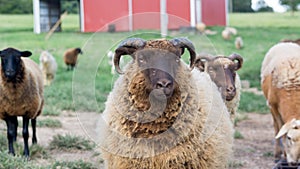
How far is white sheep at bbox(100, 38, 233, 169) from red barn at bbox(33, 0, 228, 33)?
0.76 meters

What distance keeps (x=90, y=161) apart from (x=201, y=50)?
2.23m

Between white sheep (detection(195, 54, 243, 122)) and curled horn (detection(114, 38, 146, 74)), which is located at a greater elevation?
curled horn (detection(114, 38, 146, 74))

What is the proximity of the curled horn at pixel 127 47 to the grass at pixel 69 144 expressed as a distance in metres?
3.79

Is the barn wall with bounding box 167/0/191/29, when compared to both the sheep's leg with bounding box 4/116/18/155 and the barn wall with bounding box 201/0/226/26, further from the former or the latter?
the sheep's leg with bounding box 4/116/18/155

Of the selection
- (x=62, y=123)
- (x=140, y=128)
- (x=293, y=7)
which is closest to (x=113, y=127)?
(x=140, y=128)

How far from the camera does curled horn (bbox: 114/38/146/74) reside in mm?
4336

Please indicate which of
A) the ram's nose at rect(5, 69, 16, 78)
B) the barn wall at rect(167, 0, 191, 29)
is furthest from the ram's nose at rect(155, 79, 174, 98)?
the barn wall at rect(167, 0, 191, 29)

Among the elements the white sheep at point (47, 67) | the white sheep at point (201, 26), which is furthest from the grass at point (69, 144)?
the white sheep at point (201, 26)

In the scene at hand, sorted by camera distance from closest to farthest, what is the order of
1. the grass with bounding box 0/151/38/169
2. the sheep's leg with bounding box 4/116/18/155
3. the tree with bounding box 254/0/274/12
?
the grass with bounding box 0/151/38/169, the sheep's leg with bounding box 4/116/18/155, the tree with bounding box 254/0/274/12

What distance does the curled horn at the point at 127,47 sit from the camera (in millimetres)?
4336

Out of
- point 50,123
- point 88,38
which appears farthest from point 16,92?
point 88,38

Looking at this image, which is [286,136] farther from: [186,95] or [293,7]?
[293,7]

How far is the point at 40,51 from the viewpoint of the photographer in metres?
17.4

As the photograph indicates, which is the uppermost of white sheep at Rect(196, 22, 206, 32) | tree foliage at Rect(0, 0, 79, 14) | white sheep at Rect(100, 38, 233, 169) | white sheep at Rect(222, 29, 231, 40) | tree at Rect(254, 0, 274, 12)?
tree foliage at Rect(0, 0, 79, 14)
